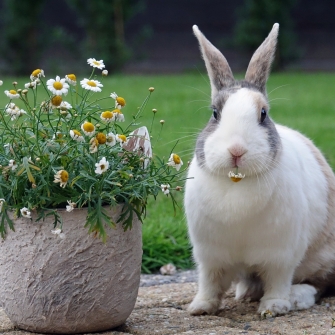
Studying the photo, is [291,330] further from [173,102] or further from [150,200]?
[173,102]

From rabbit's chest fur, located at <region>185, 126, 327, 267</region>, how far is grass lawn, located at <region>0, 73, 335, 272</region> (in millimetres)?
187

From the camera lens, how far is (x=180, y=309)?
133 inches

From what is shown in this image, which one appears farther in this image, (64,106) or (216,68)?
(216,68)

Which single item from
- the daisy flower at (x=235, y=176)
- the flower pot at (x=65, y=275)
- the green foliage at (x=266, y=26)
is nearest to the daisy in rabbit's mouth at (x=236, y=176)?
the daisy flower at (x=235, y=176)

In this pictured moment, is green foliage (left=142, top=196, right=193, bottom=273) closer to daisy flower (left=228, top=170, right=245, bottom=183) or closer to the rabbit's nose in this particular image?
daisy flower (left=228, top=170, right=245, bottom=183)

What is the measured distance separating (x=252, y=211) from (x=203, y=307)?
0.58 meters

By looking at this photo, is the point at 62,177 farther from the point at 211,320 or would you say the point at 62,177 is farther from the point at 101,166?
the point at 211,320

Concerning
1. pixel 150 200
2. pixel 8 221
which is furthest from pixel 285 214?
pixel 150 200

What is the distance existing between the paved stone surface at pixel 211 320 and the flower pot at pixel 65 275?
0.45ft

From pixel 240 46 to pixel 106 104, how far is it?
19.7ft

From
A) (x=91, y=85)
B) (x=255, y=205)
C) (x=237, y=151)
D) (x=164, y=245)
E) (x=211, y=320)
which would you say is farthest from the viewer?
(x=164, y=245)

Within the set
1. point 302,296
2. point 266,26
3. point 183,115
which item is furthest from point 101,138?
point 266,26

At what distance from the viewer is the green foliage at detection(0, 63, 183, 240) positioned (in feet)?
8.82

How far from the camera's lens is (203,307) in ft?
10.8
